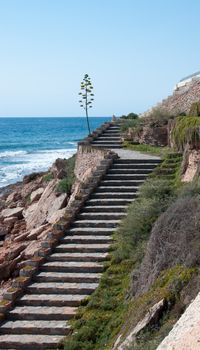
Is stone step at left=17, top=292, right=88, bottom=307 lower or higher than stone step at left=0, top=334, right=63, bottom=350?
higher

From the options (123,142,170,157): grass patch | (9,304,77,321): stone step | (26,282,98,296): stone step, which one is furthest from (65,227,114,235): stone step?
(123,142,170,157): grass patch

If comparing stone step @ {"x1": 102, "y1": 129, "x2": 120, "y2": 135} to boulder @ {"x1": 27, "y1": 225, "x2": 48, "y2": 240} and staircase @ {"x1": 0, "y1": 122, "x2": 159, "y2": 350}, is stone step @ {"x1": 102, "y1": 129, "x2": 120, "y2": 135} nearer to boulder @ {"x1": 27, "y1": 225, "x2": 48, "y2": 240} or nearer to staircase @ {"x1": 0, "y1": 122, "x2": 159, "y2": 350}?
staircase @ {"x1": 0, "y1": 122, "x2": 159, "y2": 350}

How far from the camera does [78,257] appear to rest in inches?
520

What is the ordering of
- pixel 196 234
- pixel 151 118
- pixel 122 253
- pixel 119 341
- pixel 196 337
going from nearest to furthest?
pixel 196 337 → pixel 119 341 → pixel 196 234 → pixel 122 253 → pixel 151 118

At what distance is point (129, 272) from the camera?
39.1 ft

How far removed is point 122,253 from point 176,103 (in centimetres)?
1574

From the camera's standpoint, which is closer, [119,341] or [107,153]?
[119,341]

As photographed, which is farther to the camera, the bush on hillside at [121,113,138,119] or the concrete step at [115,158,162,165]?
the bush on hillside at [121,113,138,119]

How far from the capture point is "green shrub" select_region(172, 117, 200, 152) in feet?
51.1

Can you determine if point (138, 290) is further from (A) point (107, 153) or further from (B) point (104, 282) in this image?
(A) point (107, 153)

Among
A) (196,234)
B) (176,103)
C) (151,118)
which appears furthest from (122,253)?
(176,103)

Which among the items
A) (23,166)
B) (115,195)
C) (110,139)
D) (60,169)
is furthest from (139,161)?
(23,166)

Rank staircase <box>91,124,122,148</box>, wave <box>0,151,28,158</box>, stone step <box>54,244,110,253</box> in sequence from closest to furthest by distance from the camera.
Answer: stone step <box>54,244,110,253</box> < staircase <box>91,124,122,148</box> < wave <box>0,151,28,158</box>

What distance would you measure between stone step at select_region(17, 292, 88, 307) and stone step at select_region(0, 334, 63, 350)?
3.19 ft
